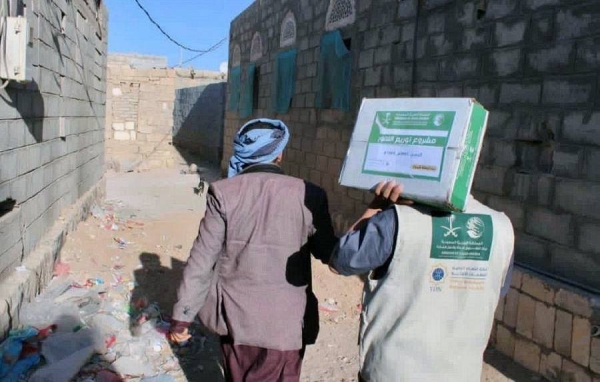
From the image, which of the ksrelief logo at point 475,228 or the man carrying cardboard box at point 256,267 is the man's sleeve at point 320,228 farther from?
the ksrelief logo at point 475,228

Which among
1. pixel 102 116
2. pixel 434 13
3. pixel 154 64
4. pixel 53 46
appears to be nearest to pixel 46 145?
pixel 53 46

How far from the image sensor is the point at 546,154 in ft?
12.6

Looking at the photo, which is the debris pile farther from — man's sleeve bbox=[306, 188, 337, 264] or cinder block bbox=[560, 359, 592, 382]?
cinder block bbox=[560, 359, 592, 382]

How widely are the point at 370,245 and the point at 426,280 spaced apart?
0.21 metres

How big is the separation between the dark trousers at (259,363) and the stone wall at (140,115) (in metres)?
15.3

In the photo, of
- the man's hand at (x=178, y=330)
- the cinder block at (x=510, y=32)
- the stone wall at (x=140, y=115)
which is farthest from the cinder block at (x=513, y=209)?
the stone wall at (x=140, y=115)

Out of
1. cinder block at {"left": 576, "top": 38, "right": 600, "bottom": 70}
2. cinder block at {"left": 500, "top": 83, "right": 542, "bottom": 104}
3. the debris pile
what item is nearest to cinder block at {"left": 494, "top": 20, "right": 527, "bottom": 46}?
cinder block at {"left": 500, "top": 83, "right": 542, "bottom": 104}

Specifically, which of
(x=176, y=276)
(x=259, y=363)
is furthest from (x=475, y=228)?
(x=176, y=276)

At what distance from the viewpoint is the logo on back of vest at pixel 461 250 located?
1.85m

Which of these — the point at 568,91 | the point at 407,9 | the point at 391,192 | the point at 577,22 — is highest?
the point at 407,9

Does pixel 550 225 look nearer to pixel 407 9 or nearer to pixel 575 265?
pixel 575 265

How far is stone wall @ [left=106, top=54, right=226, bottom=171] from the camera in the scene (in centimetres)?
1744

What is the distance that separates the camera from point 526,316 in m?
3.81

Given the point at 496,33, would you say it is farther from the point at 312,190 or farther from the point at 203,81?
the point at 203,81
